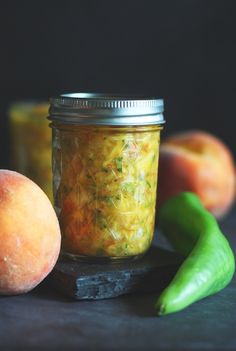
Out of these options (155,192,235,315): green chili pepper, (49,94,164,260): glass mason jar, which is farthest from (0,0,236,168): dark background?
(49,94,164,260): glass mason jar

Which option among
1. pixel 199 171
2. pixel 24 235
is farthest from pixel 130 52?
pixel 24 235

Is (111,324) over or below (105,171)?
below

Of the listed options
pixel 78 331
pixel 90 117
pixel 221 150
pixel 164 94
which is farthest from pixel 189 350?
pixel 164 94

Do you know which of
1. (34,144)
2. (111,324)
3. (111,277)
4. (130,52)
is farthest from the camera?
(130,52)

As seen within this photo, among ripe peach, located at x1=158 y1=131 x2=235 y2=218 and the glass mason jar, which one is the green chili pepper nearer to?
the glass mason jar

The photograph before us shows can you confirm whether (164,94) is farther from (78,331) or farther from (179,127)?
(78,331)

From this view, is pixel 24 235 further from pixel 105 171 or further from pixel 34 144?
pixel 34 144
